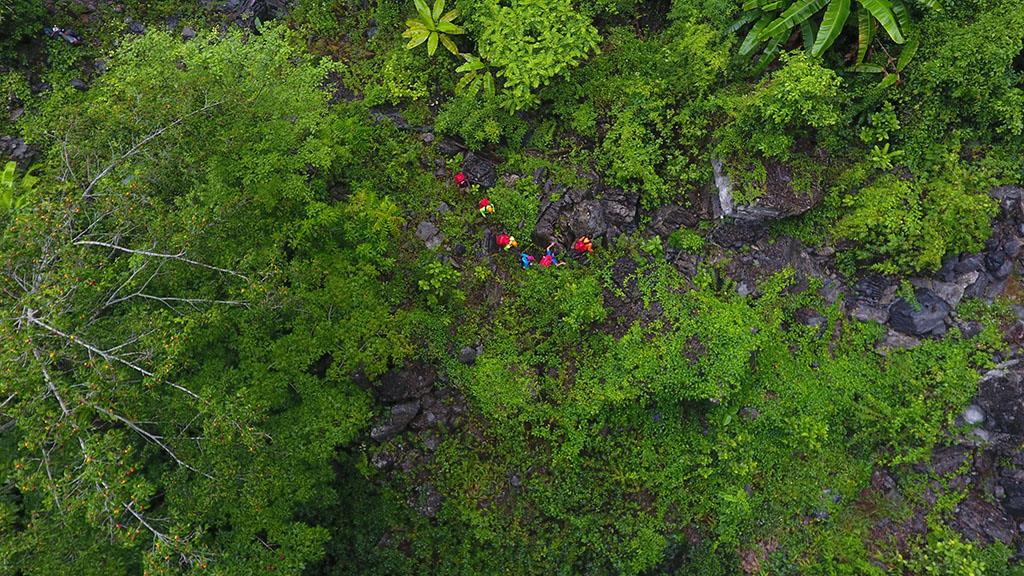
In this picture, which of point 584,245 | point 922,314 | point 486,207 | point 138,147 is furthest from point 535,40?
point 922,314

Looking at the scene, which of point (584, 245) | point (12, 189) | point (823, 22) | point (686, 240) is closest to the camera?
point (12, 189)

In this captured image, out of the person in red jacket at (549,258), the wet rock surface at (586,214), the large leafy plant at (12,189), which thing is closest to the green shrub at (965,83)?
the wet rock surface at (586,214)

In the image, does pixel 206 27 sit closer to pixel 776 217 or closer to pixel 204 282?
pixel 204 282

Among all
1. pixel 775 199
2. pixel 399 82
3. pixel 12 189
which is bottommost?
pixel 775 199

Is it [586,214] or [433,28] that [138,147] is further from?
[586,214]

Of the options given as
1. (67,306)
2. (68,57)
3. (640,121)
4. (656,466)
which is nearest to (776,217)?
(640,121)

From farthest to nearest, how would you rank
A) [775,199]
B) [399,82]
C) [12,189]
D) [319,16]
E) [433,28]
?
[319,16]
[399,82]
[433,28]
[775,199]
[12,189]

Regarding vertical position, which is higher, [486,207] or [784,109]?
[784,109]

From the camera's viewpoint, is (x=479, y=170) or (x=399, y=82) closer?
(x=479, y=170)
